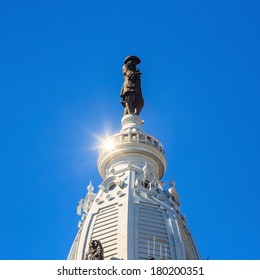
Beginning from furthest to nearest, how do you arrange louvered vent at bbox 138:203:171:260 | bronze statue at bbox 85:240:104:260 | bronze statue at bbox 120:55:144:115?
bronze statue at bbox 120:55:144:115, louvered vent at bbox 138:203:171:260, bronze statue at bbox 85:240:104:260

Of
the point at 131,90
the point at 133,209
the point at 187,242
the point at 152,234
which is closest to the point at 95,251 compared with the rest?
the point at 152,234

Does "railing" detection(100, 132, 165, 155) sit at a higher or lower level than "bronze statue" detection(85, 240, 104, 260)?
higher

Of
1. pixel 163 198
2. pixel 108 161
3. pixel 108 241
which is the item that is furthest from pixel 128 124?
pixel 108 241

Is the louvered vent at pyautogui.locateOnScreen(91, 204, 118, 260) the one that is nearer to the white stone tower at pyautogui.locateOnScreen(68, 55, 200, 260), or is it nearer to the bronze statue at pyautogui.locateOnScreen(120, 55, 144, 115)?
the white stone tower at pyautogui.locateOnScreen(68, 55, 200, 260)

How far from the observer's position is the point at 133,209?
57000 mm

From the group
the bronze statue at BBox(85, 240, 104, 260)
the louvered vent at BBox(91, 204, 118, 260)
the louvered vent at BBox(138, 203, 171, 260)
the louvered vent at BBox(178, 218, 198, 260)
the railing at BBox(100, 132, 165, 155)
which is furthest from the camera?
the railing at BBox(100, 132, 165, 155)

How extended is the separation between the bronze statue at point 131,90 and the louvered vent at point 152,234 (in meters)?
13.3

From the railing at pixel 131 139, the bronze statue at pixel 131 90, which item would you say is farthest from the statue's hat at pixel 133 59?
the railing at pixel 131 139

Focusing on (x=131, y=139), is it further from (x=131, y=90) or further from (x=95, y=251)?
(x=95, y=251)

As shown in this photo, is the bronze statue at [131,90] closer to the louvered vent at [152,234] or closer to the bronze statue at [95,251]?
the louvered vent at [152,234]

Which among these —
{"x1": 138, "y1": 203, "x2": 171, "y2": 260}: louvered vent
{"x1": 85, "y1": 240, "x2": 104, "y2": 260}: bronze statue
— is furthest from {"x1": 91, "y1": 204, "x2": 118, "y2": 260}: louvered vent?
{"x1": 85, "y1": 240, "x2": 104, "y2": 260}: bronze statue

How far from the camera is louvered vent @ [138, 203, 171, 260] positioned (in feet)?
176

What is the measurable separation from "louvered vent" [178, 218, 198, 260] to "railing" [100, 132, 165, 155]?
783 cm
